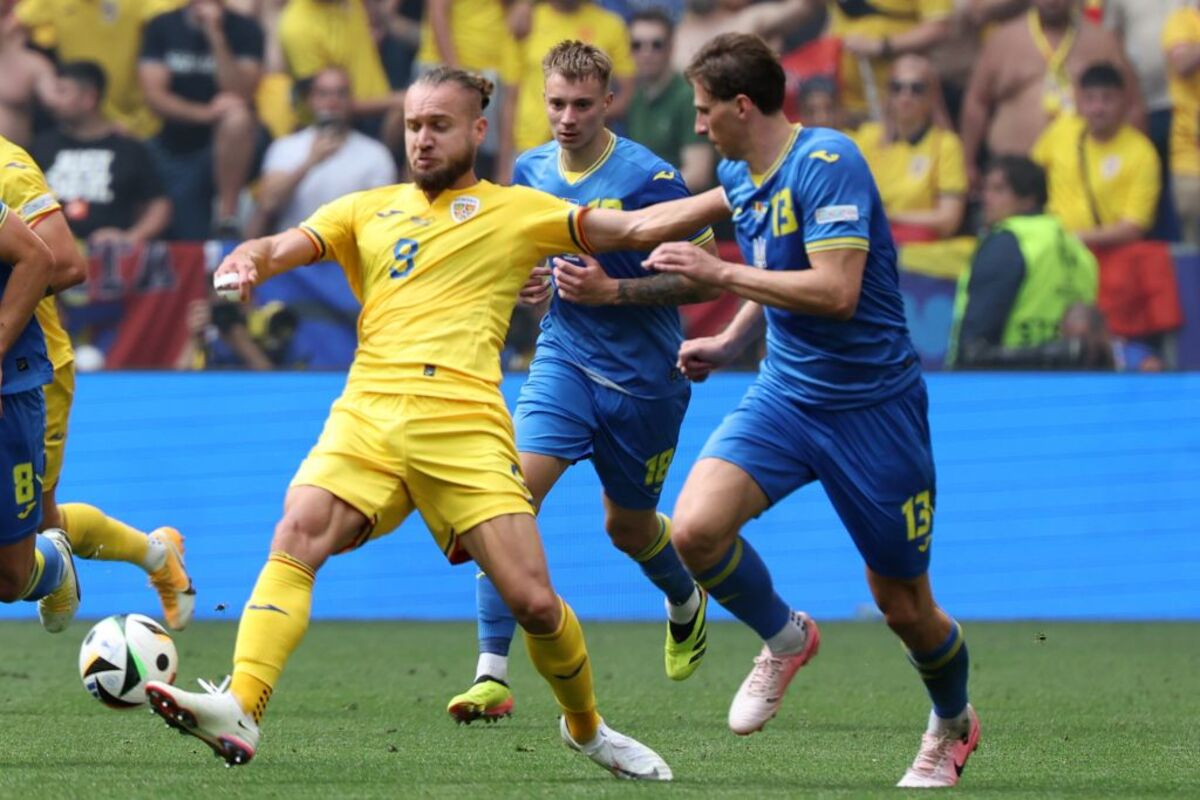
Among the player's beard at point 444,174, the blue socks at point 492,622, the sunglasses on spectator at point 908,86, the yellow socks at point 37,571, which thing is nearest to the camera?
the player's beard at point 444,174

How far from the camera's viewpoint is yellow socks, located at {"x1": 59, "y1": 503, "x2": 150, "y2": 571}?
892 cm

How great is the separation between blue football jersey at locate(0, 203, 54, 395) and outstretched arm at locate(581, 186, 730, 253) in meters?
2.07

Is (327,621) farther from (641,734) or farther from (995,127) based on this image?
(641,734)

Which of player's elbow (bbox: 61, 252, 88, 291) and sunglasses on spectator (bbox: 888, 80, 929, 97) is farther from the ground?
player's elbow (bbox: 61, 252, 88, 291)

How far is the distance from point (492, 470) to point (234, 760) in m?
1.10

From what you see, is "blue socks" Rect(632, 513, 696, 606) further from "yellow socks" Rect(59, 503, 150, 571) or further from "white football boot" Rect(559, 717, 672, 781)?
"yellow socks" Rect(59, 503, 150, 571)

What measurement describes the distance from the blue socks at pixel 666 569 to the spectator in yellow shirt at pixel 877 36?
6920mm

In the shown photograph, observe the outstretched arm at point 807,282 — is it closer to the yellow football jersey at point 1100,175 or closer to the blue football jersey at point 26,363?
the blue football jersey at point 26,363

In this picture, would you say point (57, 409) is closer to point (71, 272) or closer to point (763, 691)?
point (71, 272)

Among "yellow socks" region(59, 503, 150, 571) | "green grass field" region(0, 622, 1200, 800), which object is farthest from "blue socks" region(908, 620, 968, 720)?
"yellow socks" region(59, 503, 150, 571)

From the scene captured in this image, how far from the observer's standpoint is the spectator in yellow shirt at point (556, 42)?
14.4m

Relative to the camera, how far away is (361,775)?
5984 millimetres

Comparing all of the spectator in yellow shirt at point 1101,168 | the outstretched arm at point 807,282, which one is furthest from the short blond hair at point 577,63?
the spectator in yellow shirt at point 1101,168

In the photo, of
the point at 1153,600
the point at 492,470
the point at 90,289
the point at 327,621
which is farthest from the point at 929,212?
the point at 492,470
